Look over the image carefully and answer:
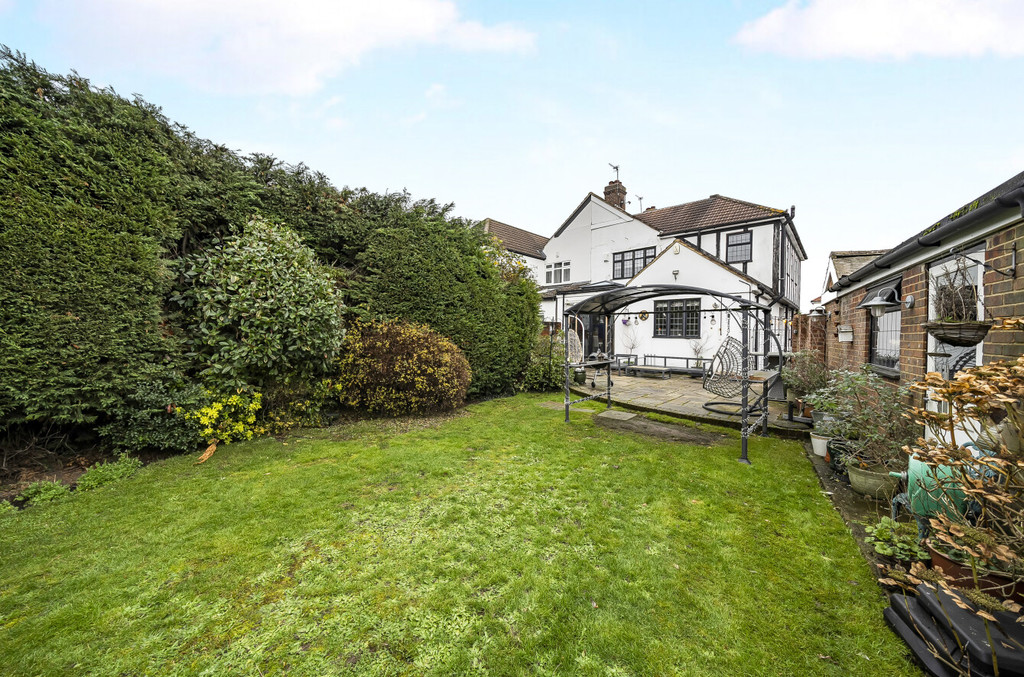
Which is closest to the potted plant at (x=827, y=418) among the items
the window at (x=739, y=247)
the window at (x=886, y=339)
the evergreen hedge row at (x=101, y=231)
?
the window at (x=886, y=339)

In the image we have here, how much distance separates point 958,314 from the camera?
321 cm

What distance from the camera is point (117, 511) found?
343cm

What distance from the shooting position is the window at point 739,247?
16281mm

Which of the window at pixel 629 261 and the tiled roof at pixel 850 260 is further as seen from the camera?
the window at pixel 629 261

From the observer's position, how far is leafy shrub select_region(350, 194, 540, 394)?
7344 millimetres

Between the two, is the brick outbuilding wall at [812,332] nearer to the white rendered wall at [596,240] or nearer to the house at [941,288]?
the house at [941,288]

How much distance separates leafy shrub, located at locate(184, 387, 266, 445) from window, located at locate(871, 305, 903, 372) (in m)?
9.29

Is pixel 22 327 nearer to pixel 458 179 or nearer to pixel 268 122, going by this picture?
pixel 268 122

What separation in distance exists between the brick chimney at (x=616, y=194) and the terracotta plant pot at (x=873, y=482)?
19312 millimetres

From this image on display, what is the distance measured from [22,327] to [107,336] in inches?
23.5

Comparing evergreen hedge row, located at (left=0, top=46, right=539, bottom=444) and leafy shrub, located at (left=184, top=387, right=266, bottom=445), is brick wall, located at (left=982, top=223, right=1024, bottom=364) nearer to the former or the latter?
leafy shrub, located at (left=184, top=387, right=266, bottom=445)

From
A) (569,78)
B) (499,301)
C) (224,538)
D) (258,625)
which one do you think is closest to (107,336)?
(224,538)

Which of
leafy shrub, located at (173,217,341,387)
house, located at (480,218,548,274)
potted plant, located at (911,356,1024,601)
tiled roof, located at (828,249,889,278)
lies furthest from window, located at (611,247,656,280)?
potted plant, located at (911,356,1024,601)

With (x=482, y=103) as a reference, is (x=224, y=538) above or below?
below
